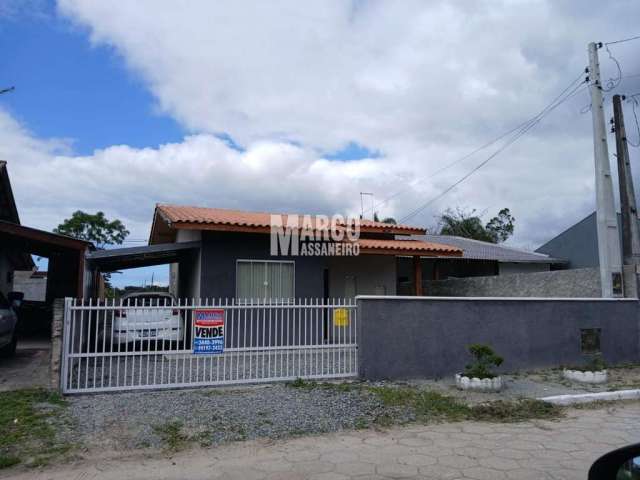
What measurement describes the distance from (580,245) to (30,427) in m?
22.8

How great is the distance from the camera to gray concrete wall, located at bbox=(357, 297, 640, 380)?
316 inches

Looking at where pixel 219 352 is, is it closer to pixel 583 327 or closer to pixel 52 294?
pixel 583 327

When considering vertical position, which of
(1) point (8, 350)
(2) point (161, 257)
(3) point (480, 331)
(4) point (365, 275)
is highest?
(2) point (161, 257)

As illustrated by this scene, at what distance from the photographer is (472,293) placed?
15297mm

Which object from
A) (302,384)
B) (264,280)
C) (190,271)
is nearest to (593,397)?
(302,384)

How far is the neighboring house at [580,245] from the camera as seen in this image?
2191 centimetres

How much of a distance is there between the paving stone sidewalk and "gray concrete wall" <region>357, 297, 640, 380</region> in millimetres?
2197

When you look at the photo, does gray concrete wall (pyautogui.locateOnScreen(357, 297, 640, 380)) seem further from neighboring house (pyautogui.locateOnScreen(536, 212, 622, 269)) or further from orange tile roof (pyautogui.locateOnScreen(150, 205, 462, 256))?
neighboring house (pyautogui.locateOnScreen(536, 212, 622, 269))

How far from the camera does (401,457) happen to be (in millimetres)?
4805

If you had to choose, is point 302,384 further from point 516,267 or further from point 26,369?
point 516,267

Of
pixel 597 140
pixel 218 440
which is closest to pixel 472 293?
pixel 597 140

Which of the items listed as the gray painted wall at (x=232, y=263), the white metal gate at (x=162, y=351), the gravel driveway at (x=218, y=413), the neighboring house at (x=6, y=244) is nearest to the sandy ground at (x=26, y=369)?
the white metal gate at (x=162, y=351)

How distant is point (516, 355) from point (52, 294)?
50.5 feet

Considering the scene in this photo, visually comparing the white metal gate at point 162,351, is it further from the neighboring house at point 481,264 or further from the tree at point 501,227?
the tree at point 501,227
